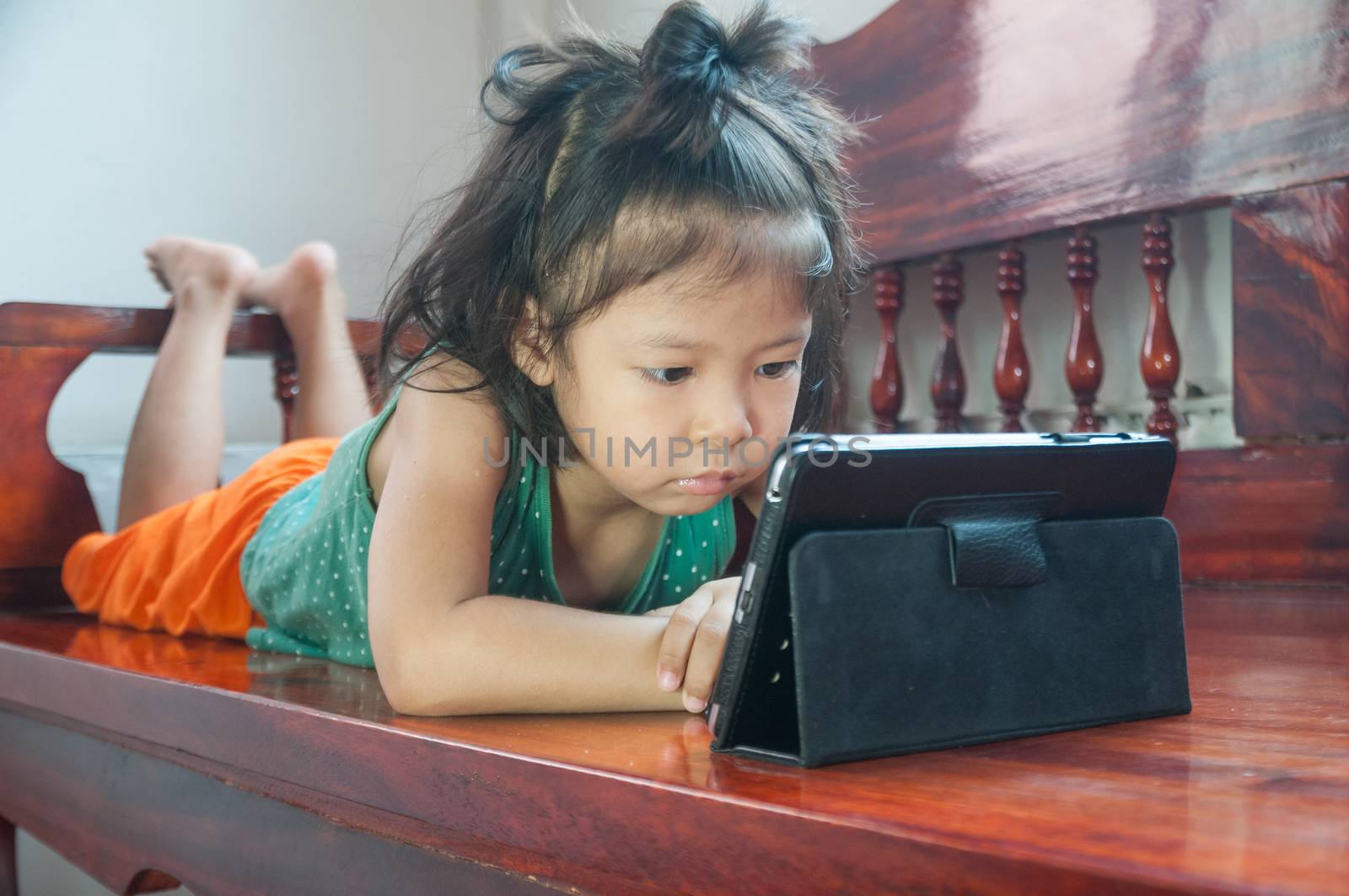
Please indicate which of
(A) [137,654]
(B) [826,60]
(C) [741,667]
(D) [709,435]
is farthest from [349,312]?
(C) [741,667]

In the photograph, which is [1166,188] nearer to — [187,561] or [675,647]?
[675,647]

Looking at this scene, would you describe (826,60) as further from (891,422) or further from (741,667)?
Result: (741,667)

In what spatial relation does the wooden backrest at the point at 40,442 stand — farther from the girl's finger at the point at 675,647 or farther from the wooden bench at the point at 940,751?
the girl's finger at the point at 675,647

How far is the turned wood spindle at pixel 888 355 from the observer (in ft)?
4.43

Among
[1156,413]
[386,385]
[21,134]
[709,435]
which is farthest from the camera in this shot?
[21,134]

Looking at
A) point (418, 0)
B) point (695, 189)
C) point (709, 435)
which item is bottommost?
point (709, 435)

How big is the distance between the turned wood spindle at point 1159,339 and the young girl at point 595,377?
355 mm

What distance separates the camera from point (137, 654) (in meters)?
0.91

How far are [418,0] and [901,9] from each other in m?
1.11

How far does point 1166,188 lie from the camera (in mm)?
1055

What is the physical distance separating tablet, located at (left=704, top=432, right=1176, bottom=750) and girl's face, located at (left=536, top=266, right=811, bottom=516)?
0.56 feet

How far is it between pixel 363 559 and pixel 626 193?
0.39 meters

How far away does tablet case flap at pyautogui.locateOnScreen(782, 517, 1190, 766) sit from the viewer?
1.49 feet

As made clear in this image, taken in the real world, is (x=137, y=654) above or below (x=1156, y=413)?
below
